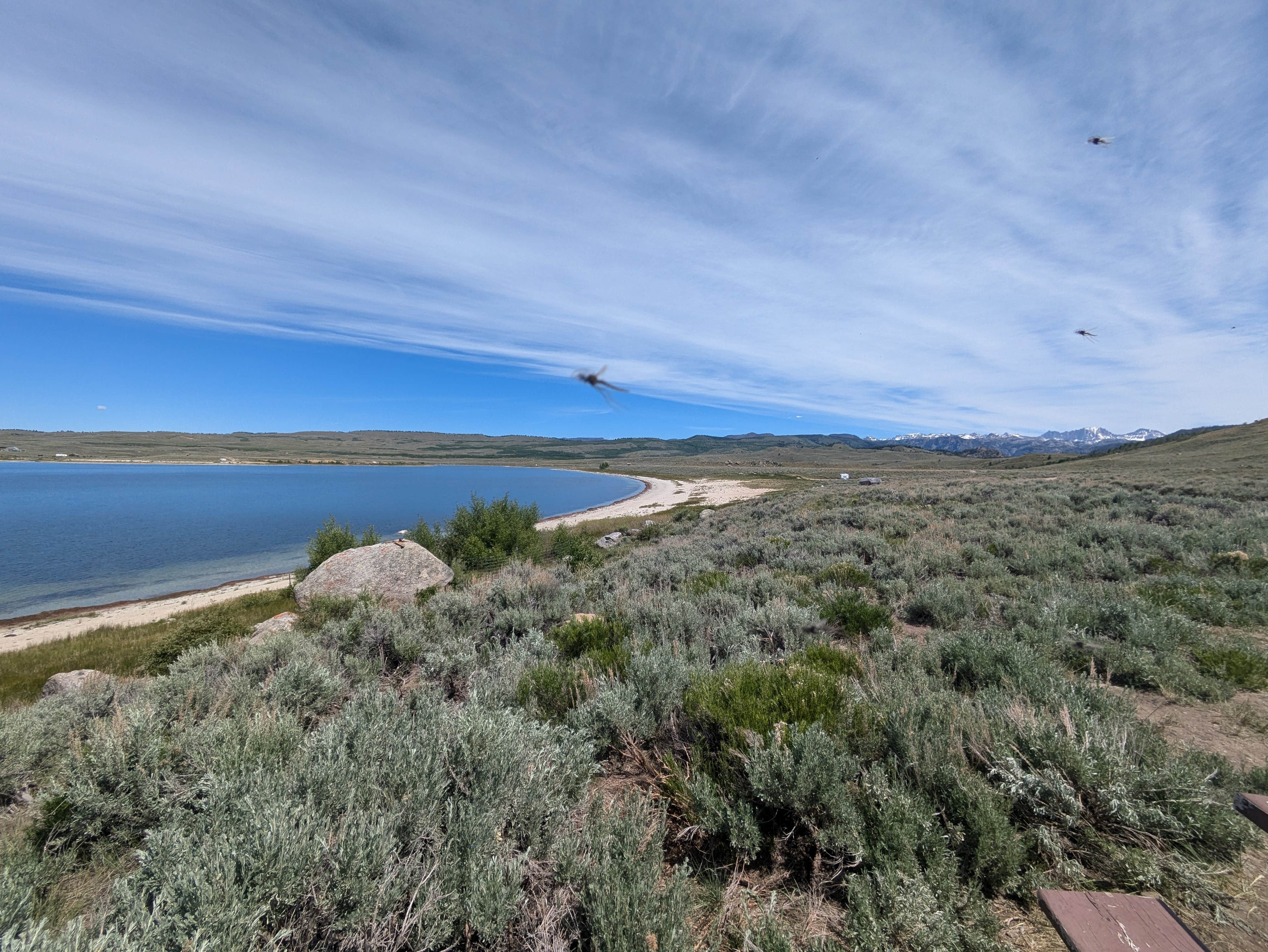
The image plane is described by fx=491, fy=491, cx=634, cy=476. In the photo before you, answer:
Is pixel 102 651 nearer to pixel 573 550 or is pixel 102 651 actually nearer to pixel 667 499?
pixel 573 550

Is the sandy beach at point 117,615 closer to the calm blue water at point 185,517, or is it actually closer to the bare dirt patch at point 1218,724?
the calm blue water at point 185,517

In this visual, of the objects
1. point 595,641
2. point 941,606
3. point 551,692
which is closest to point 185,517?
point 595,641

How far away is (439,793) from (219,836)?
0.88 m

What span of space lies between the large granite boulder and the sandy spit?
701cm

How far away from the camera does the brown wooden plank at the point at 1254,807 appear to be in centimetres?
265

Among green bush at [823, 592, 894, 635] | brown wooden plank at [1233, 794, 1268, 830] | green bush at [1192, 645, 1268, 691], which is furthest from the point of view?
green bush at [823, 592, 894, 635]

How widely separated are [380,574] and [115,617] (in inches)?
499

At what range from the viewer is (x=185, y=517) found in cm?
4597

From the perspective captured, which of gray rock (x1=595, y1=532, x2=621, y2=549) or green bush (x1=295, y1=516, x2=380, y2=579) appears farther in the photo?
gray rock (x1=595, y1=532, x2=621, y2=549)

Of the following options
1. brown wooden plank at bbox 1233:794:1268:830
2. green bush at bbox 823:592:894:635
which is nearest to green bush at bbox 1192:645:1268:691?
brown wooden plank at bbox 1233:794:1268:830

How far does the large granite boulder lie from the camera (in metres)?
13.7

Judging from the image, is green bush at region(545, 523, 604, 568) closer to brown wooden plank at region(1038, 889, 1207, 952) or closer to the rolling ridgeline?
the rolling ridgeline

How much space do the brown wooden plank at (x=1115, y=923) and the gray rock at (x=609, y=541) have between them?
21.6m

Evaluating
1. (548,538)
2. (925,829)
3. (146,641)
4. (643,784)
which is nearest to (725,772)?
(643,784)
